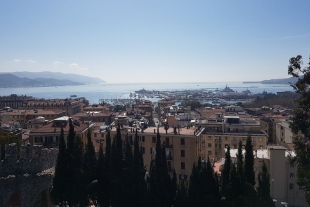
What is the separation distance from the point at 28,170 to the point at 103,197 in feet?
17.0

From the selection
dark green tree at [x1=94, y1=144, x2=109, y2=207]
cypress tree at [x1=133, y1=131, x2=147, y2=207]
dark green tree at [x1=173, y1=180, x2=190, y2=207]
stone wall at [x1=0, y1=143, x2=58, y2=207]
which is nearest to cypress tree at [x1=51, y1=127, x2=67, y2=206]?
stone wall at [x1=0, y1=143, x2=58, y2=207]

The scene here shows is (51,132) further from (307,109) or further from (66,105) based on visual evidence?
(66,105)

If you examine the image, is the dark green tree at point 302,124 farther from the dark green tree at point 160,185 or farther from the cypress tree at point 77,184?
the cypress tree at point 77,184

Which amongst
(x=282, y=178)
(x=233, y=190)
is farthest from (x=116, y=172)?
(x=282, y=178)

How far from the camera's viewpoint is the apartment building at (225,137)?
45594 mm

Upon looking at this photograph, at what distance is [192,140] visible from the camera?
34.4 meters

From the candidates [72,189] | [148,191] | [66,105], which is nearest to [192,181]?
[148,191]

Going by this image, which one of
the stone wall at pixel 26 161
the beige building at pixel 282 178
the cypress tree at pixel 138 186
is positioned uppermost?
the stone wall at pixel 26 161

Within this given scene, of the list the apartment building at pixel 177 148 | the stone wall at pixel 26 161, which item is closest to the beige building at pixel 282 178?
the apartment building at pixel 177 148

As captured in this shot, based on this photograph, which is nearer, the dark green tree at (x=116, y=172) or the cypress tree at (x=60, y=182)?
the cypress tree at (x=60, y=182)

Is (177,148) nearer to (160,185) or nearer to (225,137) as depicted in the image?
(225,137)

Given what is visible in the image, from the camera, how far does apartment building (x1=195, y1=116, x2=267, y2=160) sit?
150 ft

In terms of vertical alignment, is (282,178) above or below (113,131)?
below

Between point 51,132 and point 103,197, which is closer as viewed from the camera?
point 103,197
